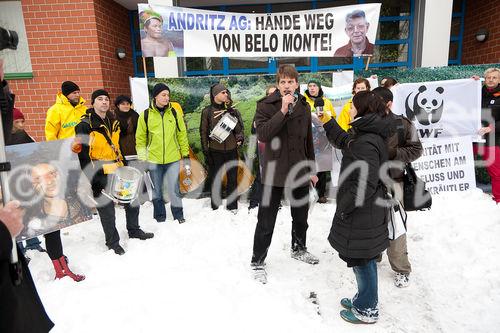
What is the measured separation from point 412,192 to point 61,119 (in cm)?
416

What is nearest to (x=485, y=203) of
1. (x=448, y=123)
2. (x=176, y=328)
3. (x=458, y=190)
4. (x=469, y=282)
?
(x=458, y=190)

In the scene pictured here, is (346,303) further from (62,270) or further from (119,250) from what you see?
(62,270)

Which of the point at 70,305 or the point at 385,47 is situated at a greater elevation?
the point at 385,47

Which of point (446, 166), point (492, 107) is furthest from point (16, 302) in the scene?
point (492, 107)

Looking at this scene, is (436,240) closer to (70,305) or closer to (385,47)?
(70,305)

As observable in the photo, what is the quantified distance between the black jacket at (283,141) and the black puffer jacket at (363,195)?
27.7 inches

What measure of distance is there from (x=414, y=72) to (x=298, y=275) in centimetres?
389

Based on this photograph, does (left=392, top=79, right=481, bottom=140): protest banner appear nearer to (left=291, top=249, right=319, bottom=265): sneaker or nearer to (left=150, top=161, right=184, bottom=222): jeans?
(left=291, top=249, right=319, bottom=265): sneaker

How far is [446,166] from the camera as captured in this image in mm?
5324

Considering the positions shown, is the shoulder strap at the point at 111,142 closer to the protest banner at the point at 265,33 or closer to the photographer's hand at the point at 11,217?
the protest banner at the point at 265,33

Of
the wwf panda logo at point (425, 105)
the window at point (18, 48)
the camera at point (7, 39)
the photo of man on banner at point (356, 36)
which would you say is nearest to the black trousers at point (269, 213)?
the camera at point (7, 39)

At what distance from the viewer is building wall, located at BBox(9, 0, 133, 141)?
6.37 m

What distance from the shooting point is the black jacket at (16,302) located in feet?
4.58

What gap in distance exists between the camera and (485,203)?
4805 mm
